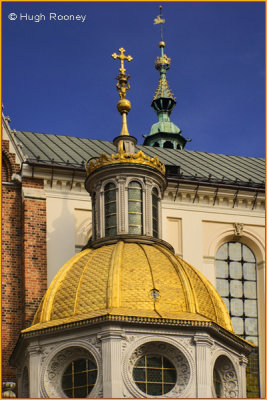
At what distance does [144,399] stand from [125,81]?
11.9m

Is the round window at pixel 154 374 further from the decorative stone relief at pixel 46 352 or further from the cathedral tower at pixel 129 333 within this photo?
the decorative stone relief at pixel 46 352

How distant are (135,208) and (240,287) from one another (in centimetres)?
717

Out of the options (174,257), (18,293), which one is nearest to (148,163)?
(174,257)

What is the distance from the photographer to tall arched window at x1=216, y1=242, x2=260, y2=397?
4756cm

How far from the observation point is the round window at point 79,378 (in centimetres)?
3812

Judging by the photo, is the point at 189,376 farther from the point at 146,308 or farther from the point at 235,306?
the point at 235,306

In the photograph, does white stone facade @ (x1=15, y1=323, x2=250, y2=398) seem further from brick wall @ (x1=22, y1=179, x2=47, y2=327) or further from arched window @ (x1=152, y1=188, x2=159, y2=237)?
brick wall @ (x1=22, y1=179, x2=47, y2=327)

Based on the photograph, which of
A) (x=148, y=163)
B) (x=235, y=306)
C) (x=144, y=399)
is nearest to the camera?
(x=144, y=399)

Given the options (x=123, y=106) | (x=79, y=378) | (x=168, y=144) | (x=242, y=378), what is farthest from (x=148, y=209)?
(x=168, y=144)

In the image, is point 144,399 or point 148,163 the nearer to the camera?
point 144,399

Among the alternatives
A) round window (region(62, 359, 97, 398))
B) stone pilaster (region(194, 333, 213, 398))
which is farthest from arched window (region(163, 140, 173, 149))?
round window (region(62, 359, 97, 398))

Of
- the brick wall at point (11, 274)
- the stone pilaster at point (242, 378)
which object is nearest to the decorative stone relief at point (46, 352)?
the brick wall at point (11, 274)

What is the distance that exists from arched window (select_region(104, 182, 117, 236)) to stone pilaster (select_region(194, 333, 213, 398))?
203 inches

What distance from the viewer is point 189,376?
3819 centimetres
